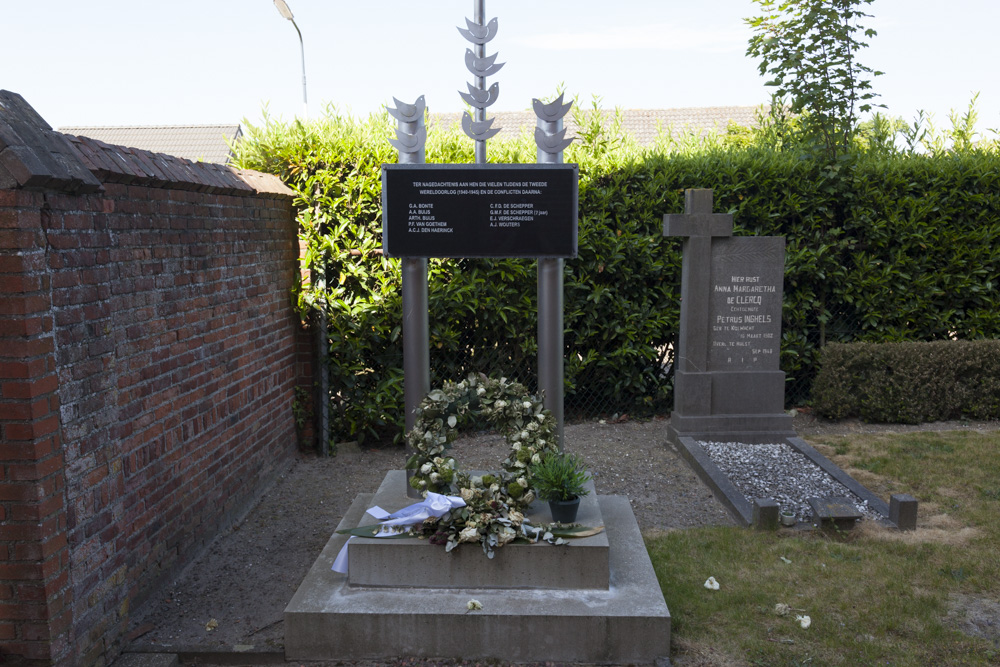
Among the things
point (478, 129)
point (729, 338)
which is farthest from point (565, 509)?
point (729, 338)

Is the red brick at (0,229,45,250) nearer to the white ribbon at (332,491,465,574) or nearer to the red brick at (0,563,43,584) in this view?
the red brick at (0,563,43,584)

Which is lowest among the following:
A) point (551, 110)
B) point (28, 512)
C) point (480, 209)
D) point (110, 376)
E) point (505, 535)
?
point (505, 535)

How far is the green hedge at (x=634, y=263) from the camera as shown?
6.86 m

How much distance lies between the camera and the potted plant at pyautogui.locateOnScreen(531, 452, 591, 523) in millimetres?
4008

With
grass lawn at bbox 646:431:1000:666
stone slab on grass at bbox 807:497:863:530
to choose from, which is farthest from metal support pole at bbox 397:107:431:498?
stone slab on grass at bbox 807:497:863:530

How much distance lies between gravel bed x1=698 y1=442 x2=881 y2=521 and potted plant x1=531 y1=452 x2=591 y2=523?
2048 millimetres

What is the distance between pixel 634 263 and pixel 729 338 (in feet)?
3.89

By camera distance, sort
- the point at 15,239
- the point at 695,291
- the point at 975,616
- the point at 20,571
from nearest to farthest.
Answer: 1. the point at 15,239
2. the point at 20,571
3. the point at 975,616
4. the point at 695,291

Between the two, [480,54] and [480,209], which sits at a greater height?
[480,54]

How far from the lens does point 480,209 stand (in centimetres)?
450

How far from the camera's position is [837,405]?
777 centimetres

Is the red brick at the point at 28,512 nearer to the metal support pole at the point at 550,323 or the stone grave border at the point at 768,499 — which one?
the metal support pole at the point at 550,323

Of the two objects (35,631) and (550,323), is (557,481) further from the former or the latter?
(35,631)

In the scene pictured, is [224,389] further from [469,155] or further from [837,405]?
[837,405]
